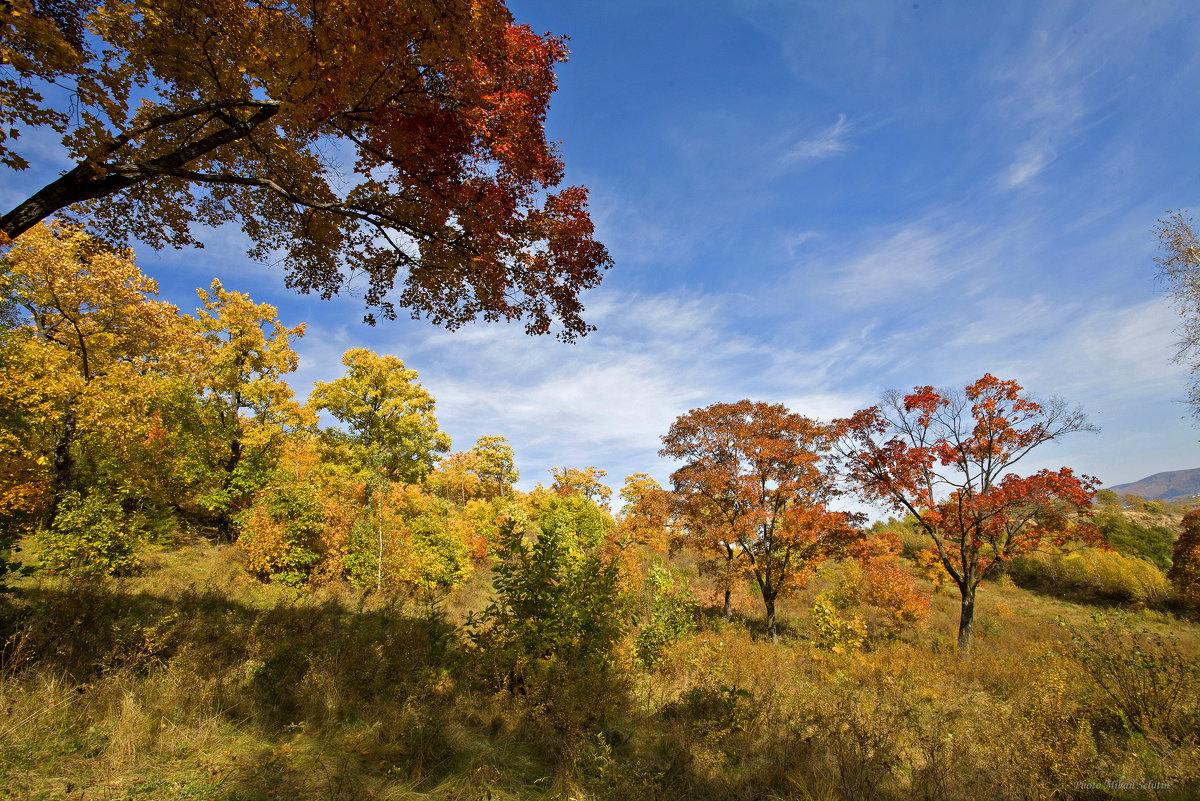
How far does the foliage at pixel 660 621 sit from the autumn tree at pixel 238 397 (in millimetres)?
16582

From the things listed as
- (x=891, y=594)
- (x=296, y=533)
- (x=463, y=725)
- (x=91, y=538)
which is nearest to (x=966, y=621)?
(x=891, y=594)

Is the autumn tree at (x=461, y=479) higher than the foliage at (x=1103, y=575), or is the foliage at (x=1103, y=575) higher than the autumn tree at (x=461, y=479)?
the autumn tree at (x=461, y=479)

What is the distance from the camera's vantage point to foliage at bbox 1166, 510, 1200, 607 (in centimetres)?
1955


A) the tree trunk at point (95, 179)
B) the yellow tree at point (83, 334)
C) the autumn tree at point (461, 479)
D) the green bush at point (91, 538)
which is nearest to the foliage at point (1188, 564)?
the tree trunk at point (95, 179)

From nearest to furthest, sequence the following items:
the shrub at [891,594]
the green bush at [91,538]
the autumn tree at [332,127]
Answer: the autumn tree at [332,127] < the green bush at [91,538] < the shrub at [891,594]

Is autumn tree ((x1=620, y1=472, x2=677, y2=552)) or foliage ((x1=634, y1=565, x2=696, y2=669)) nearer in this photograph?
foliage ((x1=634, y1=565, x2=696, y2=669))

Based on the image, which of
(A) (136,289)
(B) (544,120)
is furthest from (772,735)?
(A) (136,289)

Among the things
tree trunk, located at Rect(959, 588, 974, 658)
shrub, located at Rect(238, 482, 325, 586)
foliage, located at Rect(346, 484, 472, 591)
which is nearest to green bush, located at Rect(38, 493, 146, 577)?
shrub, located at Rect(238, 482, 325, 586)

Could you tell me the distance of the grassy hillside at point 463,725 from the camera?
381 centimetres

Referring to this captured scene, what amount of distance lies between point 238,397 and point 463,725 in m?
18.6

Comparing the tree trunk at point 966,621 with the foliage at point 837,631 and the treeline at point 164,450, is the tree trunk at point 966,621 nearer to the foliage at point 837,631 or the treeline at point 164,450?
the foliage at point 837,631

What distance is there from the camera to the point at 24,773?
10.5 feet

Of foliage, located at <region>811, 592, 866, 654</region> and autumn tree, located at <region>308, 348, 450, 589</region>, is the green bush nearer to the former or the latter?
autumn tree, located at <region>308, 348, 450, 589</region>

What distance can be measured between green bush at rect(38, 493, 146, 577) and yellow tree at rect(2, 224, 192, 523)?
1.07 m
